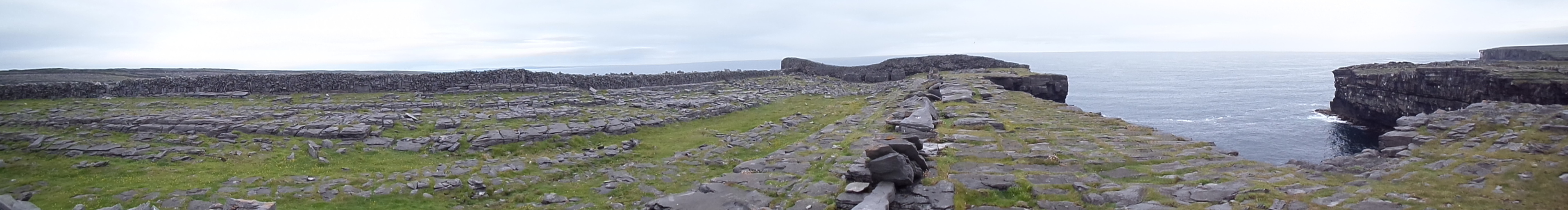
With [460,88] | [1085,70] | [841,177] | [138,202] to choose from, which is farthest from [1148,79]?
[138,202]

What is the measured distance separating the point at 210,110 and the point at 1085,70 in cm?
16684

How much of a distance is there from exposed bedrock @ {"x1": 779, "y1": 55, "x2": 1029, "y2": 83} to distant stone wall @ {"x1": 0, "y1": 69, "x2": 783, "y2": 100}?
20759 millimetres

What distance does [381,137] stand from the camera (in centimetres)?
1938

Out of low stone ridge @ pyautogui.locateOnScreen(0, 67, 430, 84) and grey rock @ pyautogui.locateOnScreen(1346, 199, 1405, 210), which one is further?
low stone ridge @ pyautogui.locateOnScreen(0, 67, 430, 84)

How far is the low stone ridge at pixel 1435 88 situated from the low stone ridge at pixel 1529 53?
25.7 meters

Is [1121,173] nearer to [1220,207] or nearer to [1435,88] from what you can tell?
[1220,207]

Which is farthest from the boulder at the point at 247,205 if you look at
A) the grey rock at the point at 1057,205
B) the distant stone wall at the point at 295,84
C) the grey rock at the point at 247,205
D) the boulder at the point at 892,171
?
the distant stone wall at the point at 295,84

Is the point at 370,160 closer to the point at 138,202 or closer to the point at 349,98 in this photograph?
the point at 138,202

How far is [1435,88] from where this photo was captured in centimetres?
4681

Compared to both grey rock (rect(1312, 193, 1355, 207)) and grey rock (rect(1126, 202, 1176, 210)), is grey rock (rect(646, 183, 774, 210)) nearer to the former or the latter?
grey rock (rect(1126, 202, 1176, 210))

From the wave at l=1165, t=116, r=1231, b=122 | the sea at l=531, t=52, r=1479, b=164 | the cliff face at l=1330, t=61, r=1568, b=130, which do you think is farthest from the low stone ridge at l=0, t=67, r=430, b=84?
the cliff face at l=1330, t=61, r=1568, b=130

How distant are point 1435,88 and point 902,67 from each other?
111 ft

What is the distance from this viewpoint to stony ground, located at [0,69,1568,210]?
10.9m

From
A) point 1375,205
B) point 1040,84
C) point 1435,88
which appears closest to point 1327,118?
point 1435,88
